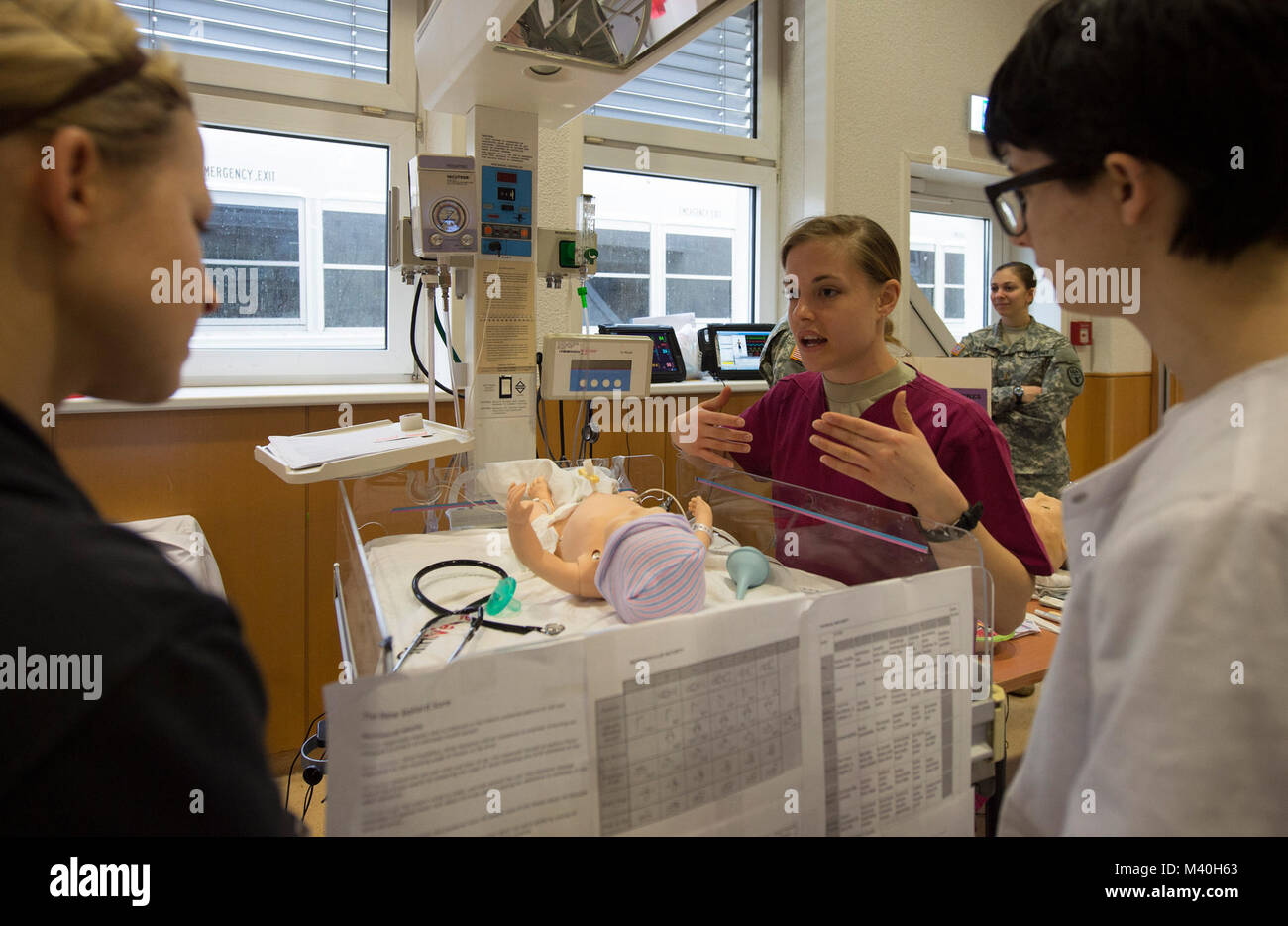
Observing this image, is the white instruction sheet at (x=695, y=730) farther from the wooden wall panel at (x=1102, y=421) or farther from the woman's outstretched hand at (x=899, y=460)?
the wooden wall panel at (x=1102, y=421)

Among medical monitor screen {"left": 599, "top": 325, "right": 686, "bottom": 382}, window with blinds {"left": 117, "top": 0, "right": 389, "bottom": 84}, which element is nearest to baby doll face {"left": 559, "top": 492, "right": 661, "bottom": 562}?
medical monitor screen {"left": 599, "top": 325, "right": 686, "bottom": 382}

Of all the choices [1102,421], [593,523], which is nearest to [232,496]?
[593,523]

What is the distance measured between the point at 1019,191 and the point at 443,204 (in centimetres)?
143

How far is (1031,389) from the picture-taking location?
3.66 meters

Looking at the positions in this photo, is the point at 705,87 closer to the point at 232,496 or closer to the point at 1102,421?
the point at 232,496

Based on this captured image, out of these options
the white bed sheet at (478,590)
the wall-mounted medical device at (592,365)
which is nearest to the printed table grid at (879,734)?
the white bed sheet at (478,590)

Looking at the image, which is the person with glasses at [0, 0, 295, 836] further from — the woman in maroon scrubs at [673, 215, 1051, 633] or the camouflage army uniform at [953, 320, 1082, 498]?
A: the camouflage army uniform at [953, 320, 1082, 498]

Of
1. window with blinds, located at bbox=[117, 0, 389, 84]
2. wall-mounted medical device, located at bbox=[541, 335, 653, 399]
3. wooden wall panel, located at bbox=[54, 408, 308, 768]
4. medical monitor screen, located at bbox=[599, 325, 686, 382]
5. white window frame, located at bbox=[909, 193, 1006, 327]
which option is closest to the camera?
wall-mounted medical device, located at bbox=[541, 335, 653, 399]

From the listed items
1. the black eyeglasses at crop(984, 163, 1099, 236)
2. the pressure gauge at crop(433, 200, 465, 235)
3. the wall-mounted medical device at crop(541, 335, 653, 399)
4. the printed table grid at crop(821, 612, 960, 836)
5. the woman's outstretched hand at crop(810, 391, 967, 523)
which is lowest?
the printed table grid at crop(821, 612, 960, 836)

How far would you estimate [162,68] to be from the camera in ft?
1.81

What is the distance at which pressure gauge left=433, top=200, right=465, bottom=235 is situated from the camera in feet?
6.07

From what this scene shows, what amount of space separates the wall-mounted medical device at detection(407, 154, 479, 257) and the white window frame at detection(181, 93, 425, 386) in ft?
3.98

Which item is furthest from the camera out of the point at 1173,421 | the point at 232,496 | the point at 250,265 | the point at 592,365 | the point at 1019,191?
the point at 250,265

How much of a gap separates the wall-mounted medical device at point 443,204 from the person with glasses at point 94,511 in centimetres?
131
